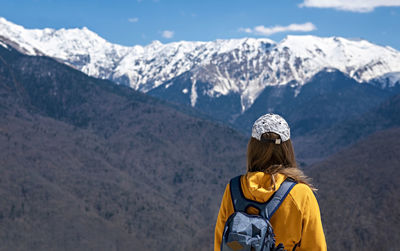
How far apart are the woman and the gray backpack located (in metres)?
0.07

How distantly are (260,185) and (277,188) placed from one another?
0.95 feet

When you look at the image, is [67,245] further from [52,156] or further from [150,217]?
[52,156]

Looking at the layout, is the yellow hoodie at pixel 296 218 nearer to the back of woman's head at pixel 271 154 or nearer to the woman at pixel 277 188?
the woman at pixel 277 188

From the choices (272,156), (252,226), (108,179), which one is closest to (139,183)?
(108,179)

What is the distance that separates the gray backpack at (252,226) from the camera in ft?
18.1

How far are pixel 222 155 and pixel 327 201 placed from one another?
97238 mm

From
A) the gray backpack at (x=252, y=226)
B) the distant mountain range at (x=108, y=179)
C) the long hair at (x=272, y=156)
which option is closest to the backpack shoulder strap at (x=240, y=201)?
the gray backpack at (x=252, y=226)

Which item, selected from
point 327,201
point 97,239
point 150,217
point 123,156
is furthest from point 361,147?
point 123,156

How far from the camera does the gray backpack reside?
5.52 metres

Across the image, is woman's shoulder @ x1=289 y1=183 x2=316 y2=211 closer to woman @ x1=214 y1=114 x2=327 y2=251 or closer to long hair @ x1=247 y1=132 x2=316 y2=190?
woman @ x1=214 y1=114 x2=327 y2=251

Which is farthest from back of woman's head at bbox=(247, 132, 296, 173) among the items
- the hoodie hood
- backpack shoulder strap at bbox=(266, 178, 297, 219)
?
backpack shoulder strap at bbox=(266, 178, 297, 219)

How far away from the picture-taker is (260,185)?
615 cm

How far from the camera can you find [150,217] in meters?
113

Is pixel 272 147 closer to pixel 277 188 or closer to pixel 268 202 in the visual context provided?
pixel 277 188
